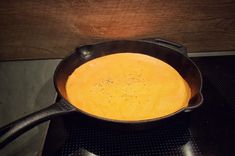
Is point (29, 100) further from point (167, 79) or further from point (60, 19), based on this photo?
point (167, 79)

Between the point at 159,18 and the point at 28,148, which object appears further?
the point at 159,18

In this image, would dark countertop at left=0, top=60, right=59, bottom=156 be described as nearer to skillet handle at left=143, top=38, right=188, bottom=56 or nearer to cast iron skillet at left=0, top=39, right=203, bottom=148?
cast iron skillet at left=0, top=39, right=203, bottom=148

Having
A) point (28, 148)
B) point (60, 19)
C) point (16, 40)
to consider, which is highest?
point (60, 19)

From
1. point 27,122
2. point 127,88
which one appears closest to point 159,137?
point 127,88

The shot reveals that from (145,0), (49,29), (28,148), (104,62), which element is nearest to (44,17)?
(49,29)

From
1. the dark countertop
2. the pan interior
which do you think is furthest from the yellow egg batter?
the dark countertop

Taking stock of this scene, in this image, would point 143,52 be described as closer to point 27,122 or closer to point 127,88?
point 127,88

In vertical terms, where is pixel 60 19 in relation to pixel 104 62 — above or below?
above

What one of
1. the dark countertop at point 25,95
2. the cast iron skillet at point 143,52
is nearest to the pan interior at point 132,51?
the cast iron skillet at point 143,52
